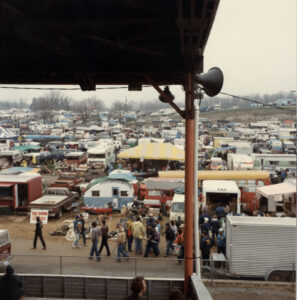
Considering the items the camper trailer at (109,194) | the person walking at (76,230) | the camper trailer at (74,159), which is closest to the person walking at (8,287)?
the person walking at (76,230)

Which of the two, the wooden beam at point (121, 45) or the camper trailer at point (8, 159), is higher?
the wooden beam at point (121, 45)

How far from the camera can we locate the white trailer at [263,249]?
1003cm

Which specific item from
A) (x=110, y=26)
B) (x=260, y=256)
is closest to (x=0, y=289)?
(x=110, y=26)

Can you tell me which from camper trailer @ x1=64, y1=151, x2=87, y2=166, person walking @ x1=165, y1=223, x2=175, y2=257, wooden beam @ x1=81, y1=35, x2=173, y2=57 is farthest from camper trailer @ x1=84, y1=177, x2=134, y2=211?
camper trailer @ x1=64, y1=151, x2=87, y2=166

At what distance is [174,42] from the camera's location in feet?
19.7

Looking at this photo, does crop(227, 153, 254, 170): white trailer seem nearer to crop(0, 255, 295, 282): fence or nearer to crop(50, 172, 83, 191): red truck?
crop(50, 172, 83, 191): red truck

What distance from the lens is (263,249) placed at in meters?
10.2

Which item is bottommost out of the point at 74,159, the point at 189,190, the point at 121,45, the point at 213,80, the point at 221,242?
the point at 221,242

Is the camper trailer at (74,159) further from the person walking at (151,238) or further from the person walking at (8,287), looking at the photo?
the person walking at (8,287)

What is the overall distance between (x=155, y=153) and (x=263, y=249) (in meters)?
22.3

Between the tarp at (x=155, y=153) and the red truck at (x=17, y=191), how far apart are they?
1339 cm

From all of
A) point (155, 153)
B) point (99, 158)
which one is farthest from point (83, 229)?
point (99, 158)

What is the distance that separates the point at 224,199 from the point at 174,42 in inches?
490

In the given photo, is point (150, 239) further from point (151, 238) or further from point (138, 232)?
point (138, 232)
